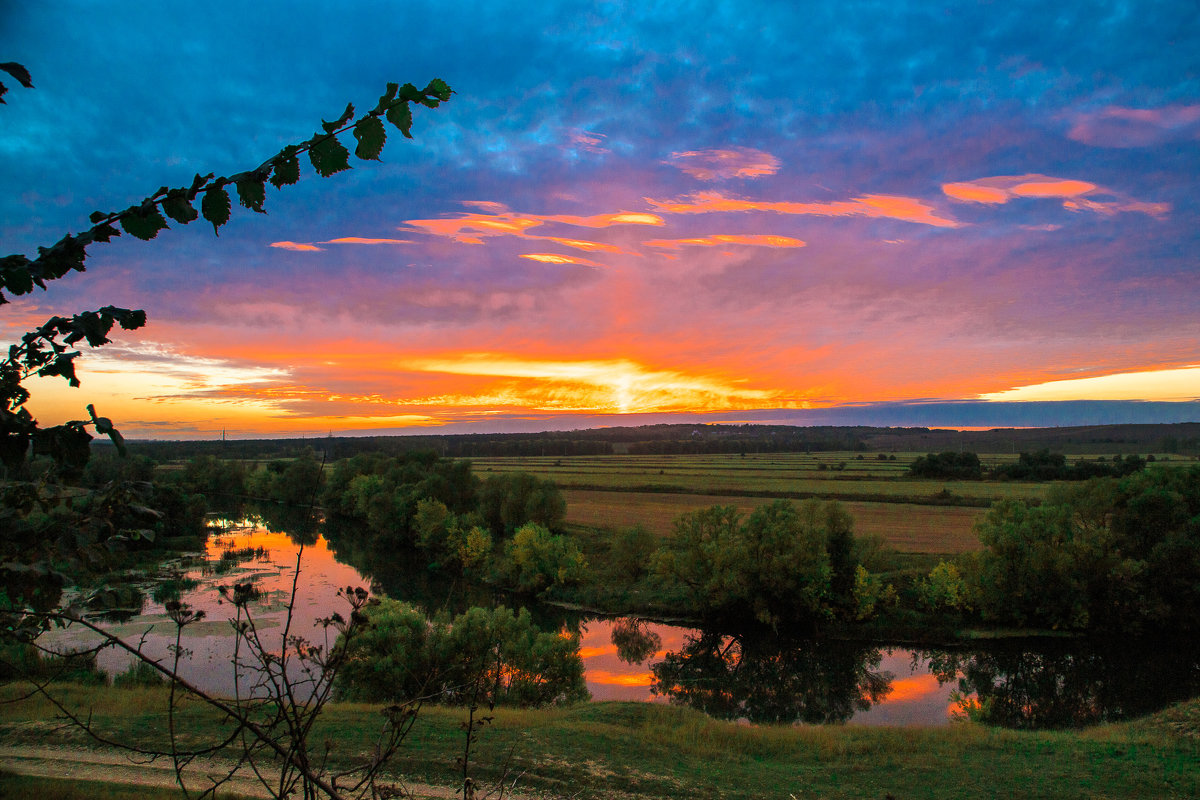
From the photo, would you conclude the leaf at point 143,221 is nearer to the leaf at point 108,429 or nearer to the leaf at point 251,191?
the leaf at point 251,191

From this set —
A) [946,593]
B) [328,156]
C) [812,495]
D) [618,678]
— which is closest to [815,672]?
[618,678]

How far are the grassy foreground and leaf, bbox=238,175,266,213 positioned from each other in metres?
10.7

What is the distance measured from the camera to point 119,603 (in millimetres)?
2285

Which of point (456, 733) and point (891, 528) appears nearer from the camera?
point (456, 733)

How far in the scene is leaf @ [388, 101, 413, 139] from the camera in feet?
7.09

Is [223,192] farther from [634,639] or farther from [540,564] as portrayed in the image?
[540,564]

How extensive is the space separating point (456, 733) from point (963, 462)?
3194 inches

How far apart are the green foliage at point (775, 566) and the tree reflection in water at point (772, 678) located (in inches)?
78.1

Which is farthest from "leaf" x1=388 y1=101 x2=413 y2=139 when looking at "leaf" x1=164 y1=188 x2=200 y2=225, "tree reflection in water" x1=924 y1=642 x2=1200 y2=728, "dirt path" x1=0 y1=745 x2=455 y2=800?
"tree reflection in water" x1=924 y1=642 x2=1200 y2=728

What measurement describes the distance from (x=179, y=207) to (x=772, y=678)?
94.6 feet

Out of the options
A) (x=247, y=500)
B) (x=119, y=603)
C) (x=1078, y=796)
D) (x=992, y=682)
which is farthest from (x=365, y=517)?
(x=119, y=603)

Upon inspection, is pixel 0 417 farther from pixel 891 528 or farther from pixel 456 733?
pixel 891 528

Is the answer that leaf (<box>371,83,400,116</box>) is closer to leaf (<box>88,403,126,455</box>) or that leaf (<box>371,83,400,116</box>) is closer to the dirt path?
leaf (<box>88,403,126,455</box>)

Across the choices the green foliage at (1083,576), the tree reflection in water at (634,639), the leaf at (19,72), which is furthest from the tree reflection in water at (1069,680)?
the leaf at (19,72)
